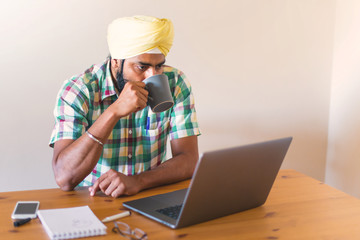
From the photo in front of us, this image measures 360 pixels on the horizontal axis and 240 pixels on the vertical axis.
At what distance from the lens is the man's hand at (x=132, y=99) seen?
134 centimetres

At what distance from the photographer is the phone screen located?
1.06 meters

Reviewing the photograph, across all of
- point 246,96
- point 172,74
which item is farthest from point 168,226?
point 246,96

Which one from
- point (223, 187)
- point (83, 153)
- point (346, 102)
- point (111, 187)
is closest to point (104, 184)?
point (111, 187)

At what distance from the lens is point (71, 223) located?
969 mm

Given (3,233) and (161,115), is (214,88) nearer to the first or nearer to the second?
(161,115)

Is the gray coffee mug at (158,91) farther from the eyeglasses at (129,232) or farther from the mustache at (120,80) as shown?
the eyeglasses at (129,232)

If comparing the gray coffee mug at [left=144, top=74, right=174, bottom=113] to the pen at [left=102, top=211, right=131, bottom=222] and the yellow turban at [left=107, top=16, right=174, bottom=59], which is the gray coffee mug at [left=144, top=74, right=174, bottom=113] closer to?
the yellow turban at [left=107, top=16, right=174, bottom=59]

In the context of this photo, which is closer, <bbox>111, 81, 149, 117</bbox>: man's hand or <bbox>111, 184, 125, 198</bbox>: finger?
<bbox>111, 184, 125, 198</bbox>: finger

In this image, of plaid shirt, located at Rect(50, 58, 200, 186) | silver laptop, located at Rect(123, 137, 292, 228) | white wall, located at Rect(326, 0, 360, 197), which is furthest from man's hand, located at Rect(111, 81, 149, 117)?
white wall, located at Rect(326, 0, 360, 197)

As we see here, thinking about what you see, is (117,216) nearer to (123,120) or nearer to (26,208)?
(26,208)

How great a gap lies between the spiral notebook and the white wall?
6.11 feet

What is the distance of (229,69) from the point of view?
2.35 m

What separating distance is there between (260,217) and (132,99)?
547 mm

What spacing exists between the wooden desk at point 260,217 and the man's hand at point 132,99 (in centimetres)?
27
